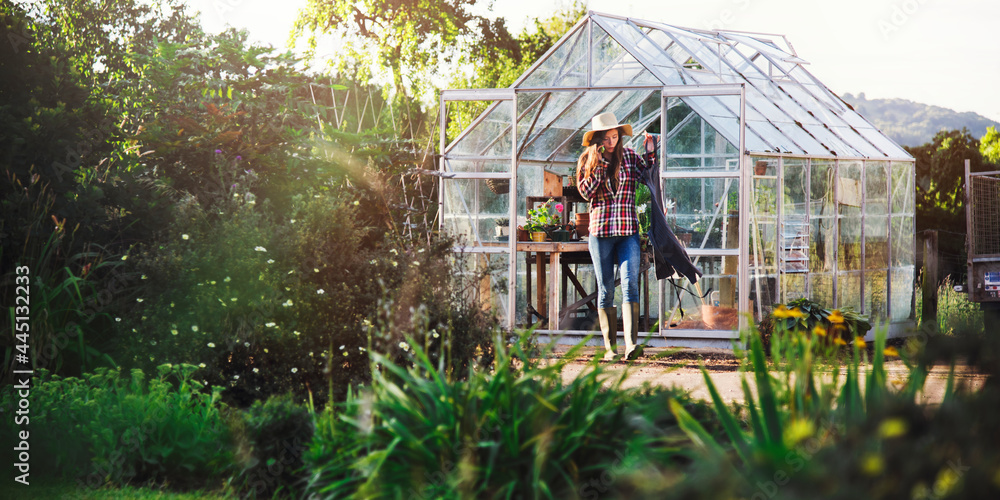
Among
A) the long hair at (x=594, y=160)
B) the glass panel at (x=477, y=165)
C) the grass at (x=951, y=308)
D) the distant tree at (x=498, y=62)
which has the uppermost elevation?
the distant tree at (x=498, y=62)

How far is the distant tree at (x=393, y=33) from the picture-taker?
20.0m

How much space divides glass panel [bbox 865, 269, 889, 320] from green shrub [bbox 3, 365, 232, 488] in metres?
9.71

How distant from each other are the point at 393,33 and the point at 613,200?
49.5 ft

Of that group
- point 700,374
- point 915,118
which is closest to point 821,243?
point 700,374

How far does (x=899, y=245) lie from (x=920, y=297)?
1.16 metres

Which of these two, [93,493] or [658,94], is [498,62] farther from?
[93,493]

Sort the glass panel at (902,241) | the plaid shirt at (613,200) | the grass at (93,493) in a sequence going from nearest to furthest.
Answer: the grass at (93,493)
the plaid shirt at (613,200)
the glass panel at (902,241)

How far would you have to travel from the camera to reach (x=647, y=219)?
9.69 meters

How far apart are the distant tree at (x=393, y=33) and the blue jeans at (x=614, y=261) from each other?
14.3m

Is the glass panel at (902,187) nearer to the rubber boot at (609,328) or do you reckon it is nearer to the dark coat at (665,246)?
the dark coat at (665,246)

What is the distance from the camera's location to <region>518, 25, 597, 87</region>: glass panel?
994 cm

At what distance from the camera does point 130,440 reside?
3.29 metres

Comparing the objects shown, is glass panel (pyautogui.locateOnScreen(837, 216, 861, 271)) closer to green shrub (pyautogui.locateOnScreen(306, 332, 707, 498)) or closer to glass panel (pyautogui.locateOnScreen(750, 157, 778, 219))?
glass panel (pyautogui.locateOnScreen(750, 157, 778, 219))

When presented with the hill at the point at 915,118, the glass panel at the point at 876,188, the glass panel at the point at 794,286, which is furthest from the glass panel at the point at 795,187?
the hill at the point at 915,118
